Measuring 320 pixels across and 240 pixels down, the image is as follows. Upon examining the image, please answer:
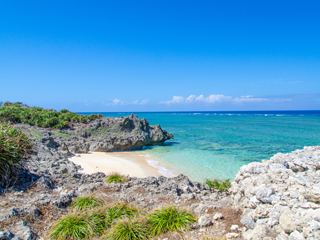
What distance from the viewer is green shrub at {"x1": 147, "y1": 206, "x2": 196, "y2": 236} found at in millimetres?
4781

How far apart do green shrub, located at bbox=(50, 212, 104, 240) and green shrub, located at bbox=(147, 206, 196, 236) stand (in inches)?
49.0

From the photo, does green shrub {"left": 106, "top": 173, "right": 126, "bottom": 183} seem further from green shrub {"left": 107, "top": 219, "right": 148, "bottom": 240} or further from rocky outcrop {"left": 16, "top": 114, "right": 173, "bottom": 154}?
rocky outcrop {"left": 16, "top": 114, "right": 173, "bottom": 154}

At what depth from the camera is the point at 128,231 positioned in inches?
180

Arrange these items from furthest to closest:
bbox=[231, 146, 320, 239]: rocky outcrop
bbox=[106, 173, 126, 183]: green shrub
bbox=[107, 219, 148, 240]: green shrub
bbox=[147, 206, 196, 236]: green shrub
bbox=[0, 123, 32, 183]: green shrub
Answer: bbox=[106, 173, 126, 183]: green shrub < bbox=[0, 123, 32, 183]: green shrub < bbox=[147, 206, 196, 236]: green shrub < bbox=[107, 219, 148, 240]: green shrub < bbox=[231, 146, 320, 239]: rocky outcrop

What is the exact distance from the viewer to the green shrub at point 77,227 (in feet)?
14.8

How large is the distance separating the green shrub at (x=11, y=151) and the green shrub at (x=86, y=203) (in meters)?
2.18

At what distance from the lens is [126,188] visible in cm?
742

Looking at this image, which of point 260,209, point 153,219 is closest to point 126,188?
point 153,219

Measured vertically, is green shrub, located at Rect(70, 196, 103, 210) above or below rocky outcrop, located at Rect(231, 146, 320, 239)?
below

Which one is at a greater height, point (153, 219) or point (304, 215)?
point (304, 215)

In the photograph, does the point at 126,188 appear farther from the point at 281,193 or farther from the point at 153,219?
the point at 281,193

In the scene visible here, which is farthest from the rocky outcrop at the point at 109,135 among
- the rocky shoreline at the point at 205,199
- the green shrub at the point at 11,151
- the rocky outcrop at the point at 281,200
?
the rocky outcrop at the point at 281,200

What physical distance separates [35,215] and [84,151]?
12.2m

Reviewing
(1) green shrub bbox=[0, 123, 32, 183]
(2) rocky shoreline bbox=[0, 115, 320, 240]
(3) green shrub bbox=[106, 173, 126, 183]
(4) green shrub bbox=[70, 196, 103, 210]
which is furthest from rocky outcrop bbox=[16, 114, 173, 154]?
(4) green shrub bbox=[70, 196, 103, 210]
